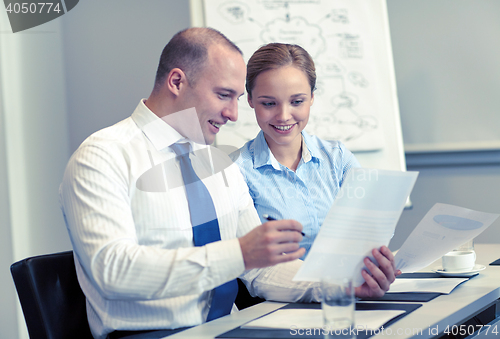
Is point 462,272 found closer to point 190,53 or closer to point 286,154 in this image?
point 286,154

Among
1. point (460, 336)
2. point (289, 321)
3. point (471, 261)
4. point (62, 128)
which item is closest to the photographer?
point (289, 321)

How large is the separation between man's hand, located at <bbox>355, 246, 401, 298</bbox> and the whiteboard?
1.43 m

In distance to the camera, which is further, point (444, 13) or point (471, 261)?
point (444, 13)

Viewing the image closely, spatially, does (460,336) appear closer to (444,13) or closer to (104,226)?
(104,226)

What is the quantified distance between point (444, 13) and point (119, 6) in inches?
72.7

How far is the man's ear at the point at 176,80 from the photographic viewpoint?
1.24m

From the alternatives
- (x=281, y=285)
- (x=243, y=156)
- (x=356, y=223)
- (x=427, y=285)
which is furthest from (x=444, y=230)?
(x=243, y=156)

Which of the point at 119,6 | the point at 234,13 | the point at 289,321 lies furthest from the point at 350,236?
the point at 119,6

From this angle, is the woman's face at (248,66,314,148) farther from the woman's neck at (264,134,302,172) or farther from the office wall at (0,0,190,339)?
the office wall at (0,0,190,339)

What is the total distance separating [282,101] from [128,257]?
844 mm

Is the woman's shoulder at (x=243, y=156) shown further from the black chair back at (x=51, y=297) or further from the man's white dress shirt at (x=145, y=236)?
the black chair back at (x=51, y=297)

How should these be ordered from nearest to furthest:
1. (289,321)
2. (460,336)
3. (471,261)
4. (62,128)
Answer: (289,321), (460,336), (471,261), (62,128)

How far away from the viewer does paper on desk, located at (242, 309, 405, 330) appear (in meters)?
0.90

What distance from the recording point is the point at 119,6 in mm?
2801
